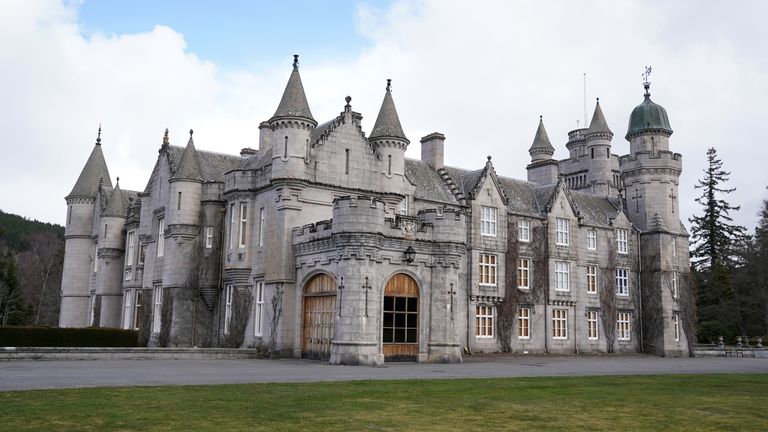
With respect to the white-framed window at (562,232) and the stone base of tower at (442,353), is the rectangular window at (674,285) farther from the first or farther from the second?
the stone base of tower at (442,353)

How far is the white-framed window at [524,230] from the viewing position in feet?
140

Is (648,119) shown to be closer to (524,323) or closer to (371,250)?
(524,323)

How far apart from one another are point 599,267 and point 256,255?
23060mm

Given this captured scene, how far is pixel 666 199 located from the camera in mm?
48094

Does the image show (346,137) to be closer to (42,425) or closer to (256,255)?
(256,255)

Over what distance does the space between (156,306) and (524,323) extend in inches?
793

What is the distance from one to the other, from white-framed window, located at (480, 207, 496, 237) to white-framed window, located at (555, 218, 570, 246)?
16.4ft

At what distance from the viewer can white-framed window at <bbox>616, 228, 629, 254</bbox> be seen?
47469 mm

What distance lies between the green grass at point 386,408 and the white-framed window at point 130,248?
94.1 ft

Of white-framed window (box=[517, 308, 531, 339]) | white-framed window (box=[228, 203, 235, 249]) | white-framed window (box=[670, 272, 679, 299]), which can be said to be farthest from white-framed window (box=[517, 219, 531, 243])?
white-framed window (box=[228, 203, 235, 249])

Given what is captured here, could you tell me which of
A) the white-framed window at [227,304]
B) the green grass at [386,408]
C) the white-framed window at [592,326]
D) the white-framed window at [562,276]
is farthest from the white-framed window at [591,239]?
the green grass at [386,408]

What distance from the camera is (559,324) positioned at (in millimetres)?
43281

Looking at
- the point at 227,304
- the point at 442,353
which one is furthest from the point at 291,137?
the point at 442,353

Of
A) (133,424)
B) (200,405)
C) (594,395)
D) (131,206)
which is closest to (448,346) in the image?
(594,395)
